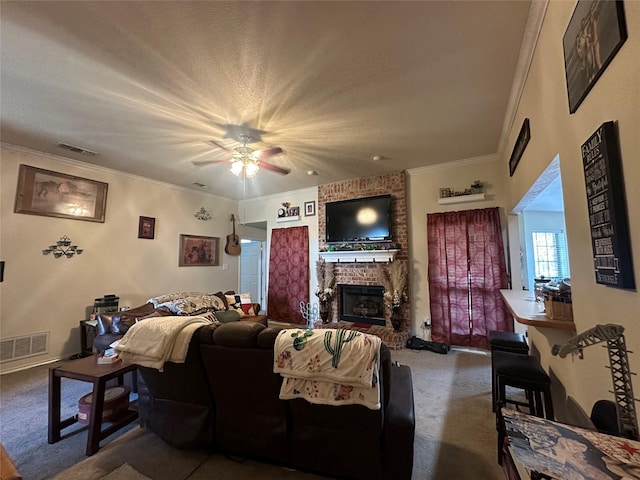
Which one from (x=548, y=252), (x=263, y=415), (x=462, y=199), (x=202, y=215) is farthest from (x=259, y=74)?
(x=548, y=252)

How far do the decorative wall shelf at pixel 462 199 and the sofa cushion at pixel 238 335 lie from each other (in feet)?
11.9

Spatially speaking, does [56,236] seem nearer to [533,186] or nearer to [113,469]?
[113,469]

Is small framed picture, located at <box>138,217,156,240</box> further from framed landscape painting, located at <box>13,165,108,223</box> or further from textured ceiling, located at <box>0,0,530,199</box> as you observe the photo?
textured ceiling, located at <box>0,0,530,199</box>

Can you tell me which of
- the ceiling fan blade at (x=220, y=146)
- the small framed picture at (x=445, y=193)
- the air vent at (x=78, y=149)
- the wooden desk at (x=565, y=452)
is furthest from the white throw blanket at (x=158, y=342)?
the small framed picture at (x=445, y=193)

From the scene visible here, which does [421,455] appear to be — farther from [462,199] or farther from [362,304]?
[462,199]

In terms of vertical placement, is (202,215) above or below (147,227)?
above

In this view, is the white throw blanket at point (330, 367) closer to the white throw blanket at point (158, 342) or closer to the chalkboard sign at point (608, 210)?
the white throw blanket at point (158, 342)

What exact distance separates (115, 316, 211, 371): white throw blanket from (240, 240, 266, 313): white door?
540cm

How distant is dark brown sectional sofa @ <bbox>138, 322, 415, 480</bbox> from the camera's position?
4.79 ft

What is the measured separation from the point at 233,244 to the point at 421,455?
549 cm

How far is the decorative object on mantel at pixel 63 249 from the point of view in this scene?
12.4 feet

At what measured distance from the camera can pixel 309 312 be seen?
5504 mm

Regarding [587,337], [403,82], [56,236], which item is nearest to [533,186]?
[403,82]

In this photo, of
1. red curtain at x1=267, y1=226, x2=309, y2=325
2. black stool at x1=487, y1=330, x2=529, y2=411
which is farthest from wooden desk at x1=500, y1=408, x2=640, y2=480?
red curtain at x1=267, y1=226, x2=309, y2=325
